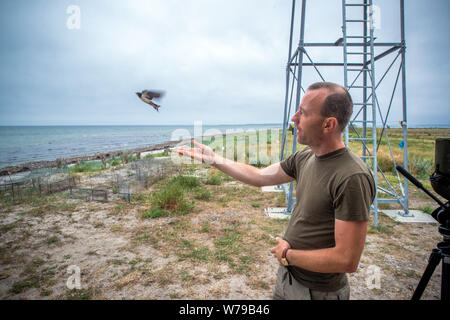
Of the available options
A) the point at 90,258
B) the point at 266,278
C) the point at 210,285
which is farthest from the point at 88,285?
the point at 266,278

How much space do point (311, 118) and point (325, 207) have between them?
1.81 ft

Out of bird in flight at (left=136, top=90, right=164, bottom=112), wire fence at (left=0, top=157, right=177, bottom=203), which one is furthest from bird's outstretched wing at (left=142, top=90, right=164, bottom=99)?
wire fence at (left=0, top=157, right=177, bottom=203)

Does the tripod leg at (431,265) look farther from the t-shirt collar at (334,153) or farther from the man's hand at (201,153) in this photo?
the man's hand at (201,153)

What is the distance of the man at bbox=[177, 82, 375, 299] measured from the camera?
1.20m

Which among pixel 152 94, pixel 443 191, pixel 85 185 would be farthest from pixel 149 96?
pixel 85 185

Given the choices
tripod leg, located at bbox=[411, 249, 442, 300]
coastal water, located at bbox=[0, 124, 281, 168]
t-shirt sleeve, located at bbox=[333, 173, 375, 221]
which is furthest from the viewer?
coastal water, located at bbox=[0, 124, 281, 168]

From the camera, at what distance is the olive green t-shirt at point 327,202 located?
1209 millimetres

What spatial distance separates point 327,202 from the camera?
138 cm

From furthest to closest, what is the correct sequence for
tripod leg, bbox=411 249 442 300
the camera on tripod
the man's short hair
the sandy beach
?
the sandy beach < tripod leg, bbox=411 249 442 300 < the camera on tripod < the man's short hair

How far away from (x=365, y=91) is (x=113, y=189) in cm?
897

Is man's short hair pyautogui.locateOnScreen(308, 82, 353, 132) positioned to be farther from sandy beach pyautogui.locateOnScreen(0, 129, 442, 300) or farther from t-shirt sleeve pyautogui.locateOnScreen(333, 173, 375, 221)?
sandy beach pyautogui.locateOnScreen(0, 129, 442, 300)

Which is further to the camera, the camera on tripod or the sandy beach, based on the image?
the sandy beach

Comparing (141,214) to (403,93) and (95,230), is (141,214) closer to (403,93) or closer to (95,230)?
(95,230)

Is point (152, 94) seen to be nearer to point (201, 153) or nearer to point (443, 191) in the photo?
point (201, 153)
